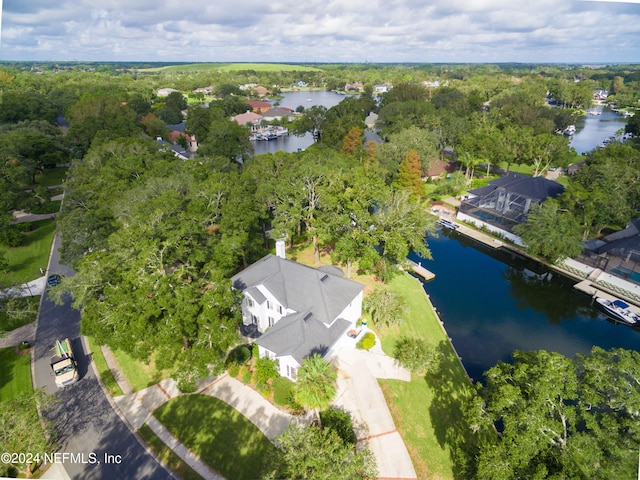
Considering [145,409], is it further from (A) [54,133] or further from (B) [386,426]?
(A) [54,133]

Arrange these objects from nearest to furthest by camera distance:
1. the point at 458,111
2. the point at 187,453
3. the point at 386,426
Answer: the point at 187,453 → the point at 386,426 → the point at 458,111

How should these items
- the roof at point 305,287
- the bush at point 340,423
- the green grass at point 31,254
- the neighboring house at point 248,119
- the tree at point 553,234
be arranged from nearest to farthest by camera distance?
the bush at point 340,423, the roof at point 305,287, the tree at point 553,234, the green grass at point 31,254, the neighboring house at point 248,119

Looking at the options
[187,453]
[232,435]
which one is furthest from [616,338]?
[187,453]

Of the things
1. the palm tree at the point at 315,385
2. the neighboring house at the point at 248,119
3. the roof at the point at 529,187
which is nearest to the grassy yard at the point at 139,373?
the palm tree at the point at 315,385

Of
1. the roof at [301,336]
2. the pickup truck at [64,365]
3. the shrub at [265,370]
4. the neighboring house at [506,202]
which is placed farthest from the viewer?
the neighboring house at [506,202]

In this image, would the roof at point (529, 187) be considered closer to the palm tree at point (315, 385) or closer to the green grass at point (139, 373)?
the palm tree at point (315, 385)

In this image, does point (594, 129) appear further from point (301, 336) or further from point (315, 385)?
point (315, 385)

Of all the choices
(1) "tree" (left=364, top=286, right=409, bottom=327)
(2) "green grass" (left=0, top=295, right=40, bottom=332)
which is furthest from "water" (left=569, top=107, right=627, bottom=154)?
(2) "green grass" (left=0, top=295, right=40, bottom=332)

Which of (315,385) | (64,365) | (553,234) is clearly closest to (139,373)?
(64,365)
